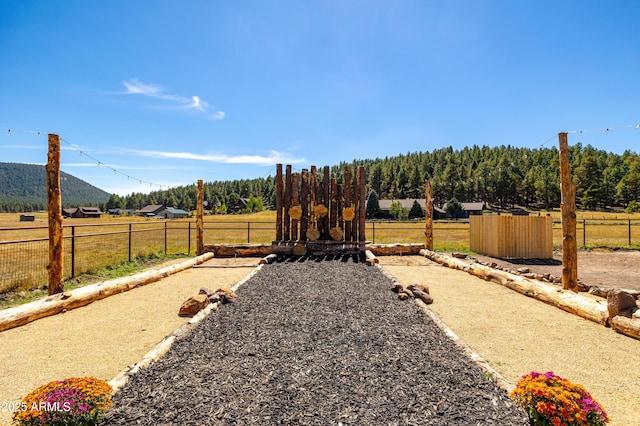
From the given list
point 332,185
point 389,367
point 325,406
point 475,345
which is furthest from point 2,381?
point 332,185

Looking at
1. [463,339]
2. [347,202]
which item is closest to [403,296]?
[463,339]

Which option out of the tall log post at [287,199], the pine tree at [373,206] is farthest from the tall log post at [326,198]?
the pine tree at [373,206]

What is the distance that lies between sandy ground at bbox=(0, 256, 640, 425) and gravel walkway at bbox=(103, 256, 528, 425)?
0.71 metres

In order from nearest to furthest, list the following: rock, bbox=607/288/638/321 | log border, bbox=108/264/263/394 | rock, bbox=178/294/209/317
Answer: log border, bbox=108/264/263/394 < rock, bbox=607/288/638/321 < rock, bbox=178/294/209/317

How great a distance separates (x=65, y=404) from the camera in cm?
232

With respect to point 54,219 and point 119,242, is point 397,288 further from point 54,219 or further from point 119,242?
point 119,242

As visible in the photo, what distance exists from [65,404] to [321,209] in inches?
438

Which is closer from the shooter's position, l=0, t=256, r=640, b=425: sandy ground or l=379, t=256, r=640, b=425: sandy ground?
l=379, t=256, r=640, b=425: sandy ground

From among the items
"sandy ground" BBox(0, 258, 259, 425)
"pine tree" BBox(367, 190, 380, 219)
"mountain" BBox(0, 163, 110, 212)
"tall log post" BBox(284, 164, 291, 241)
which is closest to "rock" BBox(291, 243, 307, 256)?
"tall log post" BBox(284, 164, 291, 241)

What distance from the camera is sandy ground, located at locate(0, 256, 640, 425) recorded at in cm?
357

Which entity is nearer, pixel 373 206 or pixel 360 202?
Answer: pixel 360 202

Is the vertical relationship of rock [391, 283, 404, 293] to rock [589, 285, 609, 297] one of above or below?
above

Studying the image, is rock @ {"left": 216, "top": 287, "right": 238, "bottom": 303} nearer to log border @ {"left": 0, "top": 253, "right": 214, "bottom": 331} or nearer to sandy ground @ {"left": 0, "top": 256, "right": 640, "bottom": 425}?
sandy ground @ {"left": 0, "top": 256, "right": 640, "bottom": 425}

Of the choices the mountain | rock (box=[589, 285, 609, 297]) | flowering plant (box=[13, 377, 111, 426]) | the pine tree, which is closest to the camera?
flowering plant (box=[13, 377, 111, 426])
